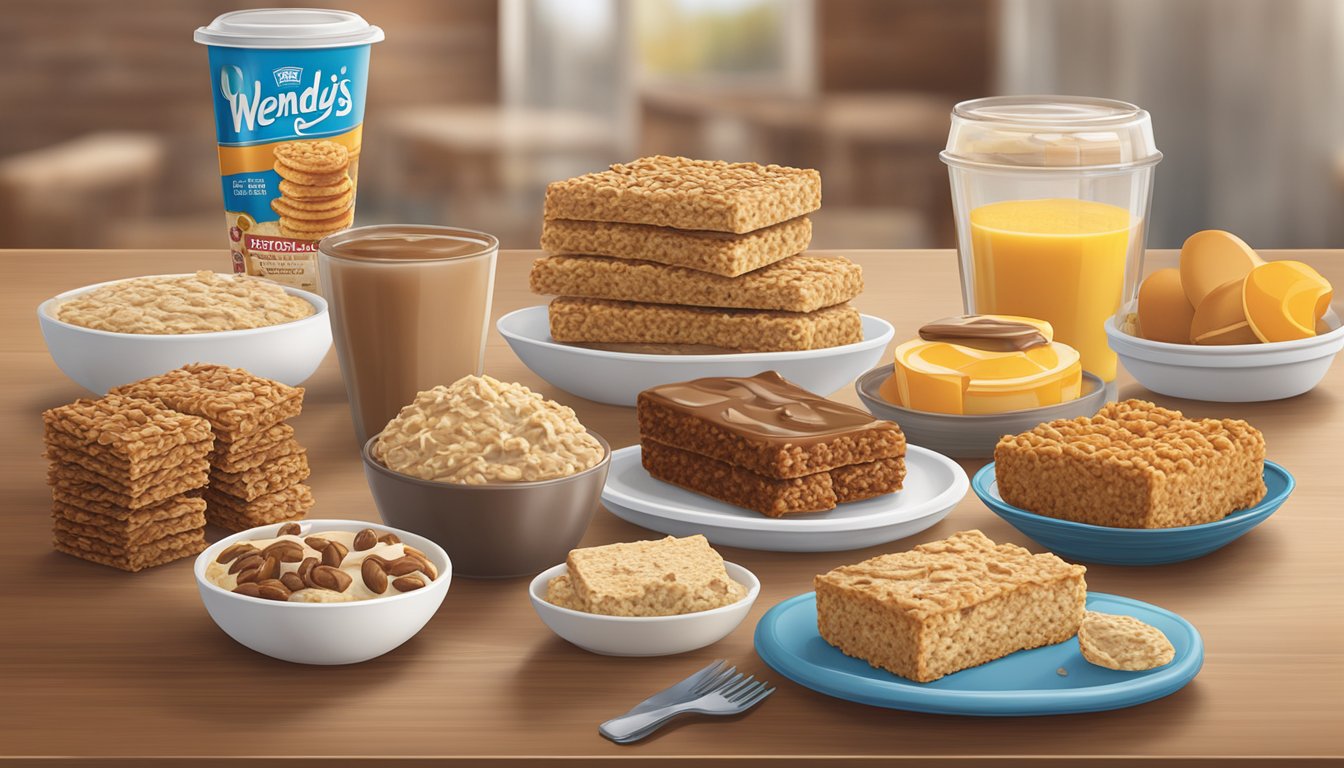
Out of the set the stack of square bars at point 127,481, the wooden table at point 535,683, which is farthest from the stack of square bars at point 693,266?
the stack of square bars at point 127,481

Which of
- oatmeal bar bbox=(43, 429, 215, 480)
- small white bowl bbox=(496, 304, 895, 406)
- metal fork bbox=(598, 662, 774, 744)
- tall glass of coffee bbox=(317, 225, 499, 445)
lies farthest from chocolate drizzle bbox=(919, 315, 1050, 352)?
oatmeal bar bbox=(43, 429, 215, 480)

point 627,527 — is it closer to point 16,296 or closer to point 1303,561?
point 1303,561

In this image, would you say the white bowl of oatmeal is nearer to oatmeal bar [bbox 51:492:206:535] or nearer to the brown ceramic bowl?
the brown ceramic bowl

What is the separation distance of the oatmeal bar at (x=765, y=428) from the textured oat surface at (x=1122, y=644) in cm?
28

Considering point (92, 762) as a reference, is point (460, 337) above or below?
above

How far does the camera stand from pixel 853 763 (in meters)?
0.91

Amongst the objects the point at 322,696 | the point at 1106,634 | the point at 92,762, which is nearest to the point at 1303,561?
the point at 1106,634

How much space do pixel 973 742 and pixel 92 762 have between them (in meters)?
0.52

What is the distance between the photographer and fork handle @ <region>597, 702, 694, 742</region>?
931 mm

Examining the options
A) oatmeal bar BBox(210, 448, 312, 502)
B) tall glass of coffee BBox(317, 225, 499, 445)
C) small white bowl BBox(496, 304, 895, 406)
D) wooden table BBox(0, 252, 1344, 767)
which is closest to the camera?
wooden table BBox(0, 252, 1344, 767)

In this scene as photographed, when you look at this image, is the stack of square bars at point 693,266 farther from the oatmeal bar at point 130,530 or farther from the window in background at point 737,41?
the window in background at point 737,41

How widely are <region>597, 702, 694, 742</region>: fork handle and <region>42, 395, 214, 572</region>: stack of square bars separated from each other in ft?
1.39

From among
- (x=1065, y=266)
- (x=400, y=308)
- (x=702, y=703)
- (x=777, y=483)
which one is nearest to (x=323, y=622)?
(x=702, y=703)

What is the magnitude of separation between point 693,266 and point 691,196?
70mm
